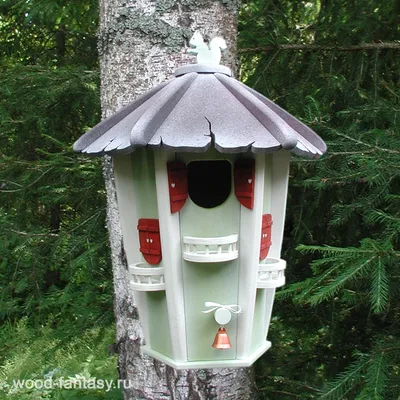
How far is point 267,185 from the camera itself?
59.2 inches

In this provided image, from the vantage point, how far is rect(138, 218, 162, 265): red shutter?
1.43 meters

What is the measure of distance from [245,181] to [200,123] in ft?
0.65

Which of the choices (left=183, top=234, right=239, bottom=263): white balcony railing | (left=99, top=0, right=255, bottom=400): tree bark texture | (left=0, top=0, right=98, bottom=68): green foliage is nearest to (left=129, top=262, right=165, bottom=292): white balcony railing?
(left=183, top=234, right=239, bottom=263): white balcony railing

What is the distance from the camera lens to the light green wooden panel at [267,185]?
1480mm

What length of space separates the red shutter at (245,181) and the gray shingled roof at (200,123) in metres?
0.11

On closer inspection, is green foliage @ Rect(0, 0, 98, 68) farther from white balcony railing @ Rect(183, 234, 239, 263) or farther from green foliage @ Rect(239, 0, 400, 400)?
white balcony railing @ Rect(183, 234, 239, 263)

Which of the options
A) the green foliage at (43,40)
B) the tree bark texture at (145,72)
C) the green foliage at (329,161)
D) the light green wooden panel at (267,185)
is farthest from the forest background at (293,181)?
the green foliage at (43,40)

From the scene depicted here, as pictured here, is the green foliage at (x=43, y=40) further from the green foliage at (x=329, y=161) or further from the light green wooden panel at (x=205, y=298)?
the light green wooden panel at (x=205, y=298)

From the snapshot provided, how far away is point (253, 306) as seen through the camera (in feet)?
4.81

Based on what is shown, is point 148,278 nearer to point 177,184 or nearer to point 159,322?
point 159,322

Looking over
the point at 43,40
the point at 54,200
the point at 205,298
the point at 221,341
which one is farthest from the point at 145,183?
the point at 43,40

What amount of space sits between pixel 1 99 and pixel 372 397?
8.20ft

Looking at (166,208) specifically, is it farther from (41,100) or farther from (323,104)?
(41,100)

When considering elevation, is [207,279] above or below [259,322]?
above
